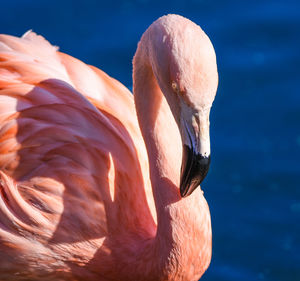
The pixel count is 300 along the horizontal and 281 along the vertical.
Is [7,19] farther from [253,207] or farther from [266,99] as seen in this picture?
[253,207]

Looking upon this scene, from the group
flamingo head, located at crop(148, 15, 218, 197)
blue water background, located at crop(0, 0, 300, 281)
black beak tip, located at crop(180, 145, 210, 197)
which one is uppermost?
blue water background, located at crop(0, 0, 300, 281)

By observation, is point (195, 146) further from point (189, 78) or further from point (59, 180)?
point (59, 180)

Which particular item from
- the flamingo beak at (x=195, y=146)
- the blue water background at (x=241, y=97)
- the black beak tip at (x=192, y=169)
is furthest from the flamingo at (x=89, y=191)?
the blue water background at (x=241, y=97)

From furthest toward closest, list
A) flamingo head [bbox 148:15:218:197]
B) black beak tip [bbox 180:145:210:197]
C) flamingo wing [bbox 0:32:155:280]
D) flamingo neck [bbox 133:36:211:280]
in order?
flamingo wing [bbox 0:32:155:280]
flamingo neck [bbox 133:36:211:280]
black beak tip [bbox 180:145:210:197]
flamingo head [bbox 148:15:218:197]

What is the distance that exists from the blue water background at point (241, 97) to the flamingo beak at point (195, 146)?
1.81 metres

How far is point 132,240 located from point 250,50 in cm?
275

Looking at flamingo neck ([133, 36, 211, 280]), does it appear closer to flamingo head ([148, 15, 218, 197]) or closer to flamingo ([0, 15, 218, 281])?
flamingo ([0, 15, 218, 281])

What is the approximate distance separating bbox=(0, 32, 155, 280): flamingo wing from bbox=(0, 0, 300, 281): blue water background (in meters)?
1.29

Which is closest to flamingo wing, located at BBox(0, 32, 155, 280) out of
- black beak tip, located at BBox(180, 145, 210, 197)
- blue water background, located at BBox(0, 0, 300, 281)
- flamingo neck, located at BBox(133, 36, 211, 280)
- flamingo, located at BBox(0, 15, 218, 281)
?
Answer: flamingo, located at BBox(0, 15, 218, 281)

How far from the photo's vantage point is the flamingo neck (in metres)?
3.37

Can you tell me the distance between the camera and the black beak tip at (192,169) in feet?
9.73

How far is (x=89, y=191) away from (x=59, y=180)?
0.57 ft

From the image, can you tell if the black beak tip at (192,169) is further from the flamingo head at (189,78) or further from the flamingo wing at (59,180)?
the flamingo wing at (59,180)

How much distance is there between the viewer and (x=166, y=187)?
11.2ft
